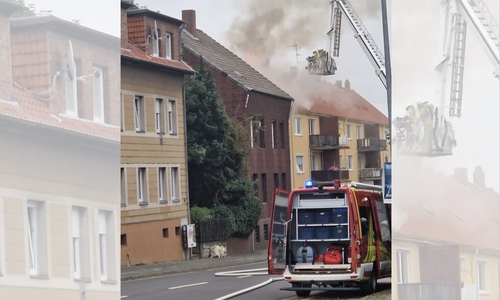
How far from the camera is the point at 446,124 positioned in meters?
5.48

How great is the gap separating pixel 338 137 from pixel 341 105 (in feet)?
1.24

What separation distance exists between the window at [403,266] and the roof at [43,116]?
2147 millimetres

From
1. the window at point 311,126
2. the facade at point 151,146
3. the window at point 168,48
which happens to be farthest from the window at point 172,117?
the window at point 311,126

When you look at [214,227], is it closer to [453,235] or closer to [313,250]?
[313,250]

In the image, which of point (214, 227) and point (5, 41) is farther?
point (214, 227)

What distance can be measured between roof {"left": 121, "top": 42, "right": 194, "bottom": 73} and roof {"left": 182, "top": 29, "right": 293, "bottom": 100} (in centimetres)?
160

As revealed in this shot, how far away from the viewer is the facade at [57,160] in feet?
20.4

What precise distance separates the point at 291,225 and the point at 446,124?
18.7ft

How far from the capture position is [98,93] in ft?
21.3

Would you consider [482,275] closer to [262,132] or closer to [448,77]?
[448,77]

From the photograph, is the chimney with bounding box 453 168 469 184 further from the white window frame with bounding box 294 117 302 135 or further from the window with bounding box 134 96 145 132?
the window with bounding box 134 96 145 132

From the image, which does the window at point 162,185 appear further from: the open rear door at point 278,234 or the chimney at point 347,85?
the chimney at point 347,85

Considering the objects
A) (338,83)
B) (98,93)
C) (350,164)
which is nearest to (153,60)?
(350,164)

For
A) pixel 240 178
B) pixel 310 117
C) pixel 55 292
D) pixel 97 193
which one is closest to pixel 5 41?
pixel 97 193
